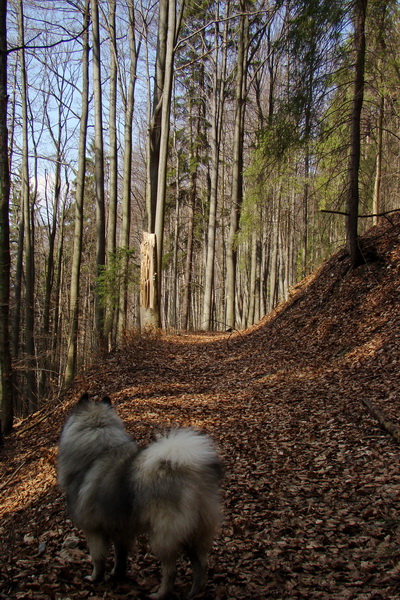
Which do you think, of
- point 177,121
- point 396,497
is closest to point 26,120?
point 177,121

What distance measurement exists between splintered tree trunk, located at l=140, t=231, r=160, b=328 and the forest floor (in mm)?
2115

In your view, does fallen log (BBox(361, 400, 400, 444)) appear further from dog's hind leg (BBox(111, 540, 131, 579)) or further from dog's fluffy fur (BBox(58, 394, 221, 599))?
dog's hind leg (BBox(111, 540, 131, 579))

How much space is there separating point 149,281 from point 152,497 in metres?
11.9

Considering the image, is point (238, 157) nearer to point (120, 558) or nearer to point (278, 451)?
point (278, 451)

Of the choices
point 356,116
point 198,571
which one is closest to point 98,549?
point 198,571

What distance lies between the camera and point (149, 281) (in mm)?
14445

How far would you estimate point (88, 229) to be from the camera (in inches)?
1236

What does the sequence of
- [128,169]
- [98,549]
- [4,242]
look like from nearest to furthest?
[98,549], [4,242], [128,169]

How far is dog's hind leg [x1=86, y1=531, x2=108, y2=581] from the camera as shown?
3.17m

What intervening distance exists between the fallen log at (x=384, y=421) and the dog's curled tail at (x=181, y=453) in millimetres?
3154

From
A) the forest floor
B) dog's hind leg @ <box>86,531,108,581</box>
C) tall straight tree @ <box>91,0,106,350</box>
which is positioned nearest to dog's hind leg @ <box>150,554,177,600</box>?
the forest floor

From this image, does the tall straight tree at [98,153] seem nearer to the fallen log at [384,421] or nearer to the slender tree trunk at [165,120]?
the slender tree trunk at [165,120]

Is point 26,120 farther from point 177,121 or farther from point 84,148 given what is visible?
point 177,121

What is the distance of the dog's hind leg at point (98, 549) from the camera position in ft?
10.4
